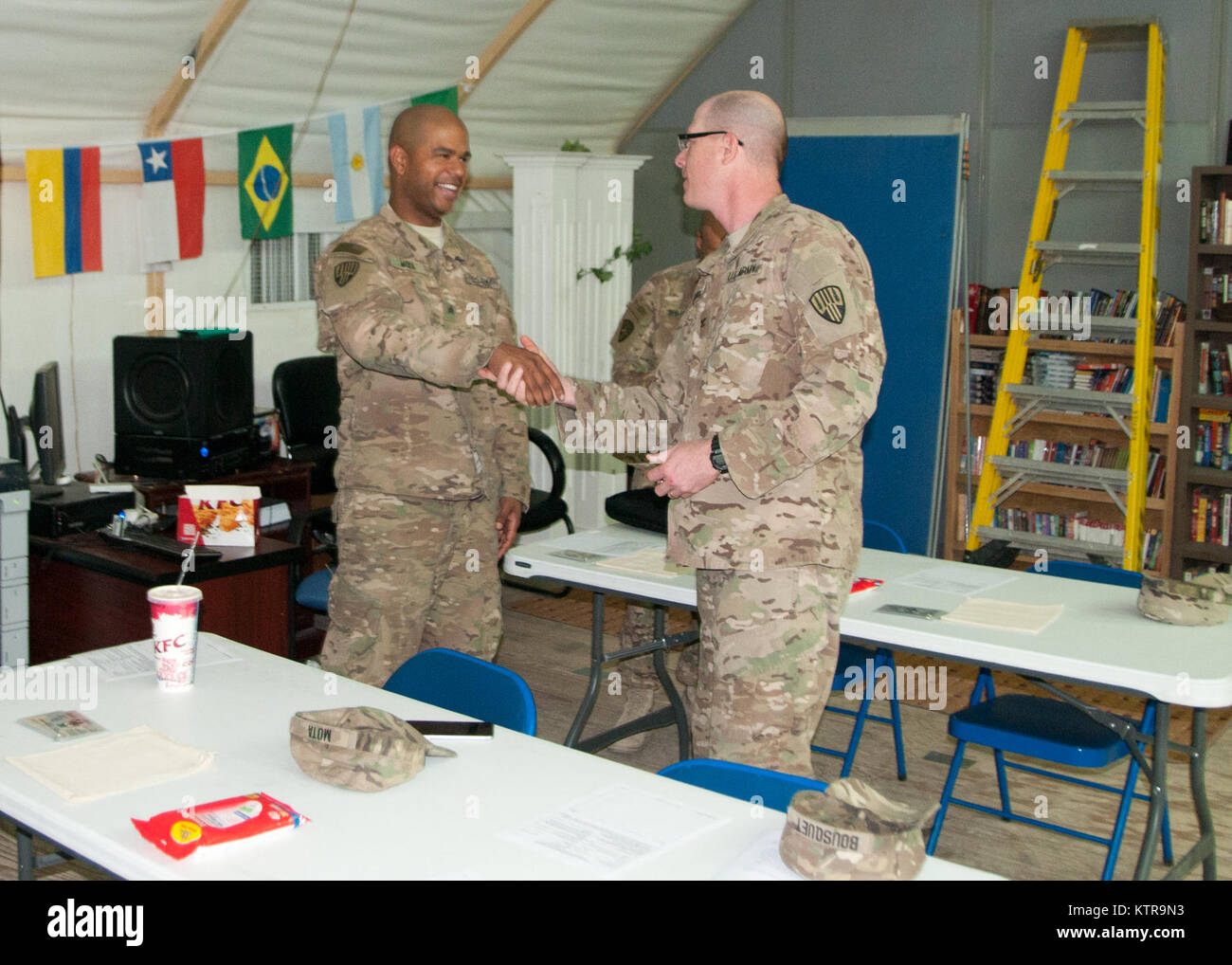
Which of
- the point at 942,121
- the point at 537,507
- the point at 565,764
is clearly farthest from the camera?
the point at 942,121

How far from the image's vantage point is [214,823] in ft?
5.48

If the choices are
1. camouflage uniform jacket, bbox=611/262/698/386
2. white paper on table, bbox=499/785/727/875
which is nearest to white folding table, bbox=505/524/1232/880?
camouflage uniform jacket, bbox=611/262/698/386

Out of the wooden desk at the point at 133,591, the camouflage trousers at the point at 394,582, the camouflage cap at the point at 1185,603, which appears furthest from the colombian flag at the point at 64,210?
the camouflage cap at the point at 1185,603

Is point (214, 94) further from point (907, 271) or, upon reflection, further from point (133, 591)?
point (907, 271)

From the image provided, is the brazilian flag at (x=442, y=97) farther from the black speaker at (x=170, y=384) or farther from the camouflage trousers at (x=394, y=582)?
the camouflage trousers at (x=394, y=582)

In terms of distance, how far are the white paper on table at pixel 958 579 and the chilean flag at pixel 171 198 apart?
10.9ft

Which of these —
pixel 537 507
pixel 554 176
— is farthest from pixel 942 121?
pixel 537 507

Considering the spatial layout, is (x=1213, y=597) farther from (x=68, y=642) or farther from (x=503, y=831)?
(x=68, y=642)

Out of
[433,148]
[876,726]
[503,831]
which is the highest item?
[433,148]

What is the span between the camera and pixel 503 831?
1.71 m

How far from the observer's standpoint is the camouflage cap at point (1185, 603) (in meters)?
2.84

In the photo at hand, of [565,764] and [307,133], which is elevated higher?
[307,133]

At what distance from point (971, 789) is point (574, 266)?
10.2ft

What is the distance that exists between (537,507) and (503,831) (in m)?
3.70
